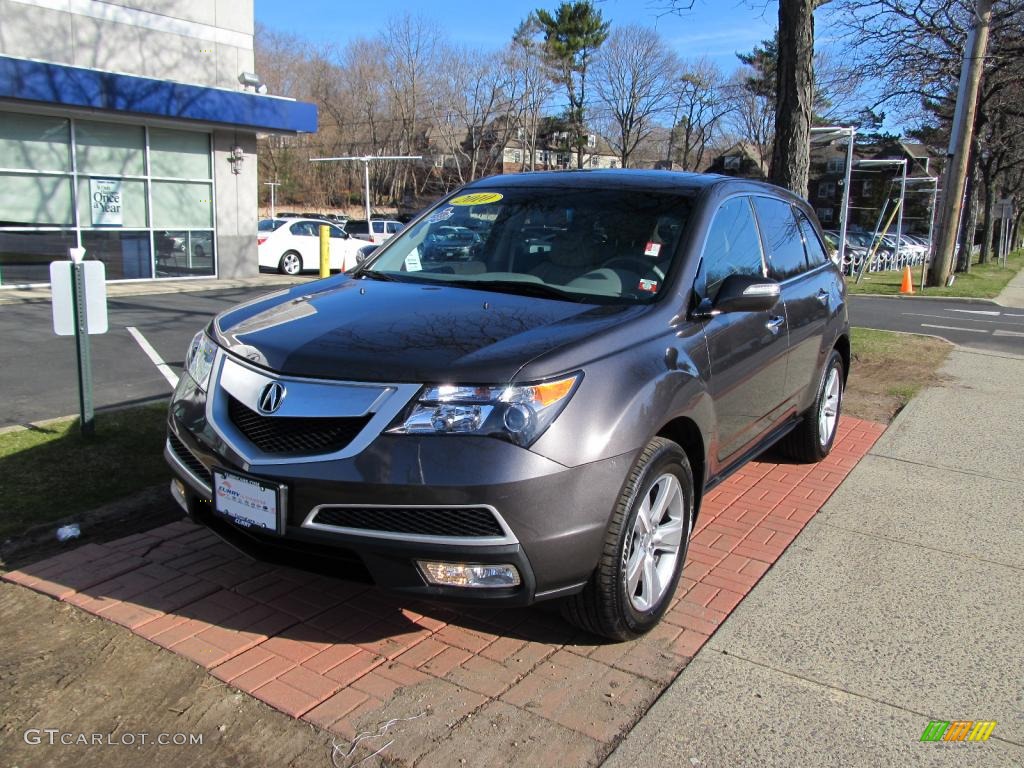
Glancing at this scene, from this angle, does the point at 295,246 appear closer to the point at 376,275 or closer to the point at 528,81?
the point at 376,275

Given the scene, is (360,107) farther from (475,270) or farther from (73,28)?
(475,270)

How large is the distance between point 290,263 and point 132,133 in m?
5.03

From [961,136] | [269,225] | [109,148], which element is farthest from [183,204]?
[961,136]

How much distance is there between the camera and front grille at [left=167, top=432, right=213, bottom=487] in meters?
3.17

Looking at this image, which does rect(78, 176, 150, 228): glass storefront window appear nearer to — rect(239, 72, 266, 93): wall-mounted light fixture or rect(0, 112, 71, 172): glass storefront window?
rect(0, 112, 71, 172): glass storefront window

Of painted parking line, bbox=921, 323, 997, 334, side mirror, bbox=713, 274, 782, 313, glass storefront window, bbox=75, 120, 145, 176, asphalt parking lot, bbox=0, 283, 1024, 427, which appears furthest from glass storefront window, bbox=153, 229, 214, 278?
side mirror, bbox=713, 274, 782, 313

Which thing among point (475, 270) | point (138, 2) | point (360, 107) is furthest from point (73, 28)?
point (360, 107)

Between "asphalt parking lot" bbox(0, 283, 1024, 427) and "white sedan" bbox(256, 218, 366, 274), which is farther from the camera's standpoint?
"white sedan" bbox(256, 218, 366, 274)

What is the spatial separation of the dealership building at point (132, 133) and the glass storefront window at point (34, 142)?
0.02 meters

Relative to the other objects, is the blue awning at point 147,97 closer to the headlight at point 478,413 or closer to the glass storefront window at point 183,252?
the glass storefront window at point 183,252

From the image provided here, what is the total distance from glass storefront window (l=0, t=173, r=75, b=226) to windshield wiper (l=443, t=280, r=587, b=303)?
1380 cm

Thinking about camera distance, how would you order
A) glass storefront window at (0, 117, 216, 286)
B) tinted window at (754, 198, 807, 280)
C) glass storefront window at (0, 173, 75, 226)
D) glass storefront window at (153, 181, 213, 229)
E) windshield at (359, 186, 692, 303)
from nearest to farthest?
1. windshield at (359, 186, 692, 303)
2. tinted window at (754, 198, 807, 280)
3. glass storefront window at (0, 173, 75, 226)
4. glass storefront window at (0, 117, 216, 286)
5. glass storefront window at (153, 181, 213, 229)

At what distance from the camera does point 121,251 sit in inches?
640

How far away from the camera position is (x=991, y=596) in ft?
12.6
